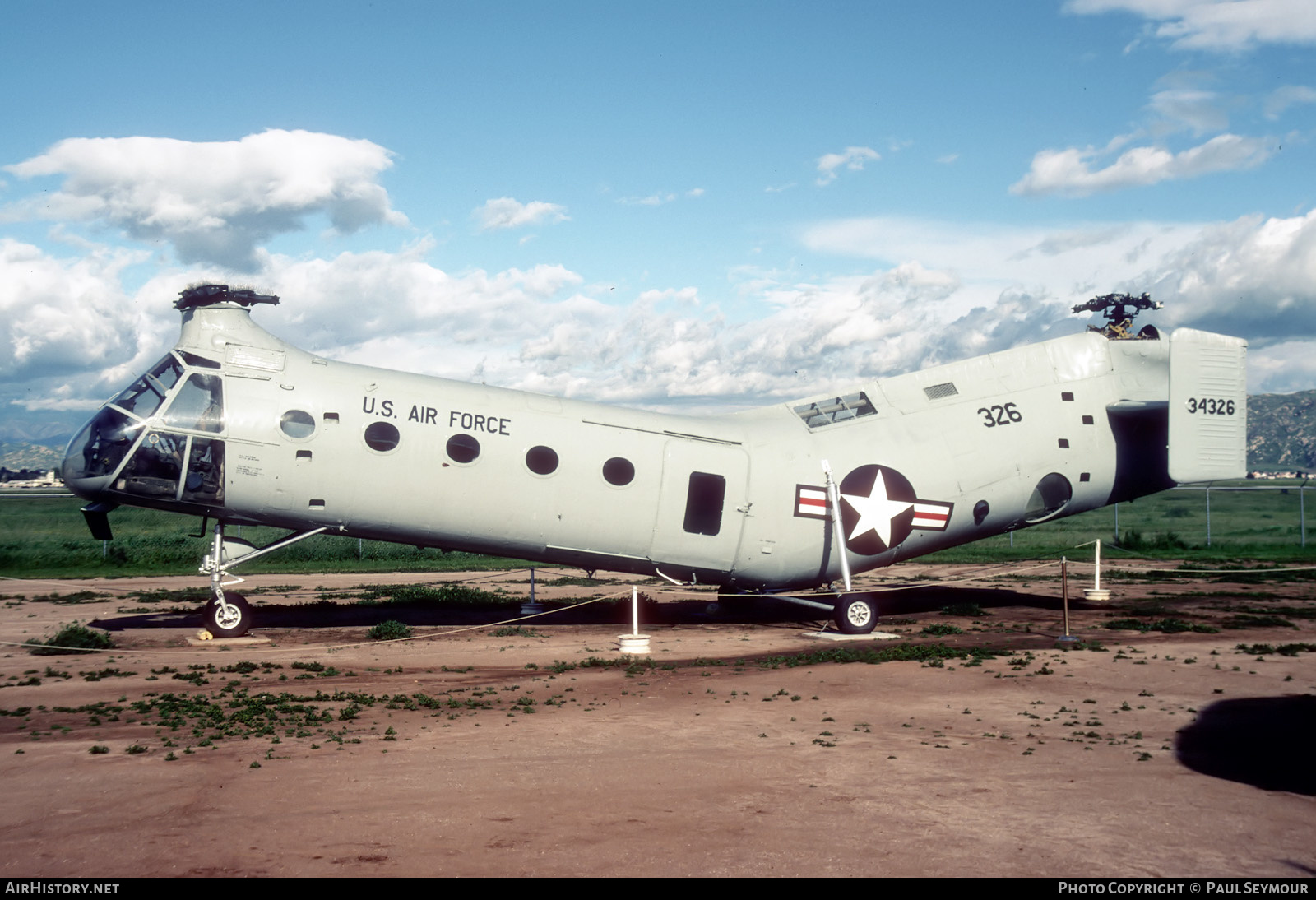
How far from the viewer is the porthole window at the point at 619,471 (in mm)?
17203

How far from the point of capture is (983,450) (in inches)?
745

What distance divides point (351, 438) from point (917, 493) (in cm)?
1094

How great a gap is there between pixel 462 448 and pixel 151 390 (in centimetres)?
544

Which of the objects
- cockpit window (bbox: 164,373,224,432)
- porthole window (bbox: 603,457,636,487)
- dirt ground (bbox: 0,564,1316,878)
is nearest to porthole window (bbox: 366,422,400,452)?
cockpit window (bbox: 164,373,224,432)

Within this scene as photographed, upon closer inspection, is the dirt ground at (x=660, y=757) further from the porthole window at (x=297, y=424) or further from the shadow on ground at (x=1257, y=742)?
the porthole window at (x=297, y=424)

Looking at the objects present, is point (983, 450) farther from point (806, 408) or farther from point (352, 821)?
point (352, 821)

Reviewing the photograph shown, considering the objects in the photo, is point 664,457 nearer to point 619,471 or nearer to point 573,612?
A: point 619,471

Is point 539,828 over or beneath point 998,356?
beneath

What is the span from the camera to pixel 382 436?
16.3 meters

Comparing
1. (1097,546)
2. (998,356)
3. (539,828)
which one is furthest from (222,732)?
(1097,546)

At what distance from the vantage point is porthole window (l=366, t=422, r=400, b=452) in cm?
1630

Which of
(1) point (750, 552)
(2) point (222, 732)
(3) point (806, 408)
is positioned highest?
(3) point (806, 408)

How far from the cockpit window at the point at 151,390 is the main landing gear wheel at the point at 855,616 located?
12.7 meters

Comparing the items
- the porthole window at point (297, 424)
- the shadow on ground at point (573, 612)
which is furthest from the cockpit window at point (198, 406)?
the shadow on ground at point (573, 612)
